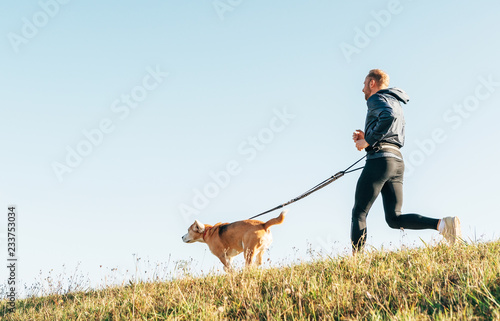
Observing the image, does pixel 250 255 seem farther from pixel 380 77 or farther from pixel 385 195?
pixel 380 77

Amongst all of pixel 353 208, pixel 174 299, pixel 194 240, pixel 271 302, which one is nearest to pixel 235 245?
pixel 194 240

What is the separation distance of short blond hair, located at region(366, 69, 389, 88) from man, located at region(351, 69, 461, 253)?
0.42 feet

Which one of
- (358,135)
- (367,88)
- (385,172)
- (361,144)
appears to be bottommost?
(385,172)

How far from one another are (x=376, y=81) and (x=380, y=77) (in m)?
0.07

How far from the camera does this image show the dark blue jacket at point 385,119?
17.1 feet

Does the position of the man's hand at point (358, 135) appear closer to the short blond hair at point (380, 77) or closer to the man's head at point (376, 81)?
the man's head at point (376, 81)

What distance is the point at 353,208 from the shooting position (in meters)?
5.46

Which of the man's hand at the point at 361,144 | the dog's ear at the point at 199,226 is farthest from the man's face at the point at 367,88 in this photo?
the dog's ear at the point at 199,226

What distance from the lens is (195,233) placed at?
8.36 m

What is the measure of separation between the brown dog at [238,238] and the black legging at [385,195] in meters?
1.71

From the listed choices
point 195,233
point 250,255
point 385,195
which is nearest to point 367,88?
point 385,195

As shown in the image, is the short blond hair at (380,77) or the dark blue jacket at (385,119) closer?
the dark blue jacket at (385,119)

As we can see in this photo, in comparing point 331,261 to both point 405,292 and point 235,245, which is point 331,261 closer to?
point 405,292

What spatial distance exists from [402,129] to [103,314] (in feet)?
13.4
